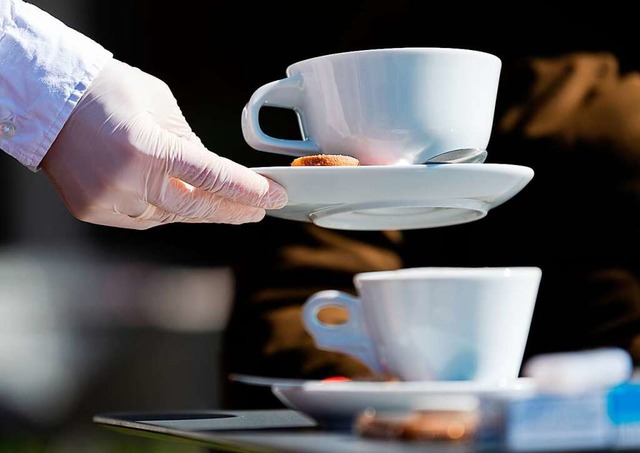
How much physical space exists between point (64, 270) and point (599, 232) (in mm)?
1100

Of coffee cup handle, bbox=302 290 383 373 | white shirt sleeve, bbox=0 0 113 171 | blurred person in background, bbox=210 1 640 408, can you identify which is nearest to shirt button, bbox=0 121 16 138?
white shirt sleeve, bbox=0 0 113 171

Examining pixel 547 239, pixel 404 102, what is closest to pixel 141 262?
pixel 547 239

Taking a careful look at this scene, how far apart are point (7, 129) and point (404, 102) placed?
37cm

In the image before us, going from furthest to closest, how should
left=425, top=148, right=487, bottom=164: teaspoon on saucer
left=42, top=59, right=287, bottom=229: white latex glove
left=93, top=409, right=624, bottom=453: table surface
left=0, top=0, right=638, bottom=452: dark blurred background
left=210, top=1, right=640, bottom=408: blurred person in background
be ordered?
left=0, top=0, right=638, bottom=452: dark blurred background → left=210, top=1, right=640, bottom=408: blurred person in background → left=42, top=59, right=287, bottom=229: white latex glove → left=425, top=148, right=487, bottom=164: teaspoon on saucer → left=93, top=409, right=624, bottom=453: table surface

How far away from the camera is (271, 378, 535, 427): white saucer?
53cm

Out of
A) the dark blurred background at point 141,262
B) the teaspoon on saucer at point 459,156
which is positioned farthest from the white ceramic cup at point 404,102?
the dark blurred background at point 141,262

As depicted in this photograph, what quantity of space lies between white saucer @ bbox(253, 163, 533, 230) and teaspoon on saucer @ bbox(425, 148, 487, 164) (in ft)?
0.09

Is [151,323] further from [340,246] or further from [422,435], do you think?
[422,435]

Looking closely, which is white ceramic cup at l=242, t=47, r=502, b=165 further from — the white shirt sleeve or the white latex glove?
the white shirt sleeve

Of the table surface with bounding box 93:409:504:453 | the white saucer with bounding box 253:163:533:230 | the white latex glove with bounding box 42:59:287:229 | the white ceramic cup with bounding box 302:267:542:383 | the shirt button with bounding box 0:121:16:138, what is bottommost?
the table surface with bounding box 93:409:504:453

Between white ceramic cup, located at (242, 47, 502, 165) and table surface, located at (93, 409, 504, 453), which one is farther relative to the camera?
white ceramic cup, located at (242, 47, 502, 165)

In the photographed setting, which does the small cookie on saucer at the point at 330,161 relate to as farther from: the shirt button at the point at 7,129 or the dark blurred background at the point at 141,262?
the dark blurred background at the point at 141,262

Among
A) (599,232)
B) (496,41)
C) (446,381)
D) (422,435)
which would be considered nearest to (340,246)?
(599,232)

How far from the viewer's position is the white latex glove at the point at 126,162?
853mm
